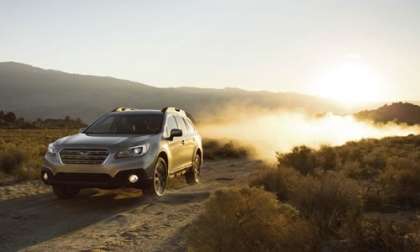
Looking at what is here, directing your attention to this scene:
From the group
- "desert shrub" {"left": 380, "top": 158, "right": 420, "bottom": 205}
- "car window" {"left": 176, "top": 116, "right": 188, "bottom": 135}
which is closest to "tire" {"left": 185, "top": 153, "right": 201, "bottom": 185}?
"car window" {"left": 176, "top": 116, "right": 188, "bottom": 135}

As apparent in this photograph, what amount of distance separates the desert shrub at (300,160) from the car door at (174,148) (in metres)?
4.72

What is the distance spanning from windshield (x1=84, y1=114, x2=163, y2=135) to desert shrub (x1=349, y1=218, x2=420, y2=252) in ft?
21.4

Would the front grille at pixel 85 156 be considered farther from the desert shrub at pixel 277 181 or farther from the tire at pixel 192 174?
the tire at pixel 192 174

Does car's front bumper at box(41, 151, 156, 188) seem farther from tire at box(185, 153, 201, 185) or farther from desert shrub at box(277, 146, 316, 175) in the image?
desert shrub at box(277, 146, 316, 175)

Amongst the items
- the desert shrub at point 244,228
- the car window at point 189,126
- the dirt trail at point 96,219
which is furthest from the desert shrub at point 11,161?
the desert shrub at point 244,228

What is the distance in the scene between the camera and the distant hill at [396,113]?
288 feet

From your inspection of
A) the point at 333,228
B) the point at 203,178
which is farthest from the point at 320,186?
the point at 203,178

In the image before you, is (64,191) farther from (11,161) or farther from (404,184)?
(404,184)

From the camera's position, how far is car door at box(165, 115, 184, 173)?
11.5 metres

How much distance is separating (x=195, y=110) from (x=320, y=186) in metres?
143

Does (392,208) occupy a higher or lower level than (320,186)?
lower

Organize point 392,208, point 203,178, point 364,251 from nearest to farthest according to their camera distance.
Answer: point 364,251, point 392,208, point 203,178

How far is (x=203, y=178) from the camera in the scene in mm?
15781

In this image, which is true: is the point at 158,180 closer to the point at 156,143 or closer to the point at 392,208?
→ the point at 156,143
